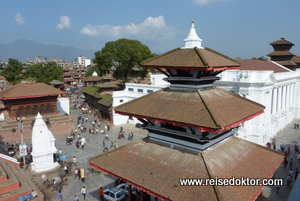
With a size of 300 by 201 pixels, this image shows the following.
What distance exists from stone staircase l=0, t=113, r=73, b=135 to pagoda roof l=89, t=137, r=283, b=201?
1025 inches

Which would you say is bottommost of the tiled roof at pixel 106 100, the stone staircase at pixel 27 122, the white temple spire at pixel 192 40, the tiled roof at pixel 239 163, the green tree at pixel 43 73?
the stone staircase at pixel 27 122

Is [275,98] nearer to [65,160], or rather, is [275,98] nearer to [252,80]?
[252,80]

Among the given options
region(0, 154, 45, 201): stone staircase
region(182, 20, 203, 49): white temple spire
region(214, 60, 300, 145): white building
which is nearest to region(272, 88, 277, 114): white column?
region(214, 60, 300, 145): white building

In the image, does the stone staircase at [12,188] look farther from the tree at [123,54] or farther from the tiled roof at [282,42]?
the tiled roof at [282,42]

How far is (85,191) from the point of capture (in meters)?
17.3

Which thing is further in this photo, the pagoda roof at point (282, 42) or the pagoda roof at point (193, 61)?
the pagoda roof at point (282, 42)

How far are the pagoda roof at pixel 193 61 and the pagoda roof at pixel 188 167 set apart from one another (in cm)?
352

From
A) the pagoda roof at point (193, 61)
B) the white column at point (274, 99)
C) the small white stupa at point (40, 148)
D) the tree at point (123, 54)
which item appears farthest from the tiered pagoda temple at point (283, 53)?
the small white stupa at point (40, 148)

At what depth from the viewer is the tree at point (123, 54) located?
50.5 metres

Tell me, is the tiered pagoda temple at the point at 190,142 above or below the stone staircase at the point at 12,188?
above

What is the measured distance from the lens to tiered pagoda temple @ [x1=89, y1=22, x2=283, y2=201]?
8.64m

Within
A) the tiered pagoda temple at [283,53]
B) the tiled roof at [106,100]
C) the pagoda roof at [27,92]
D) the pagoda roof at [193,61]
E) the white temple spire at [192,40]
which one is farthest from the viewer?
the tiered pagoda temple at [283,53]

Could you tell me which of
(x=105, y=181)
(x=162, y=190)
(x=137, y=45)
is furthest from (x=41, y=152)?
(x=137, y=45)

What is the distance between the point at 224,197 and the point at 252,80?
23.5 metres
